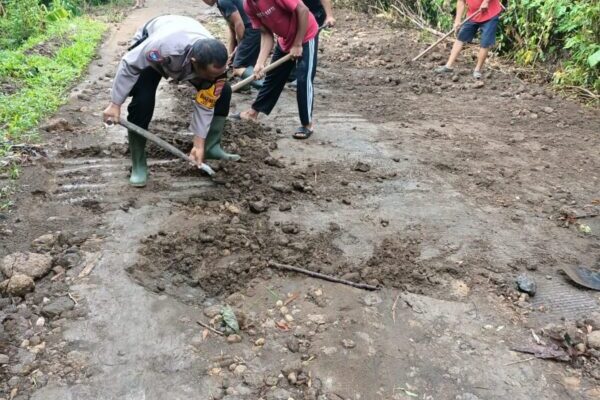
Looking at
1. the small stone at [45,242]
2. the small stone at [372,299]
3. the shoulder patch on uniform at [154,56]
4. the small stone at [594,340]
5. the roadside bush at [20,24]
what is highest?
the shoulder patch on uniform at [154,56]

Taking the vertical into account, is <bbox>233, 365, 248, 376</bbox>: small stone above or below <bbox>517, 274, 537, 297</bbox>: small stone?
→ below

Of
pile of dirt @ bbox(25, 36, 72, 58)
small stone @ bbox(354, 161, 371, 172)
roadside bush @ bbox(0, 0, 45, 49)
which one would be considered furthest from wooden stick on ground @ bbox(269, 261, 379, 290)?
roadside bush @ bbox(0, 0, 45, 49)

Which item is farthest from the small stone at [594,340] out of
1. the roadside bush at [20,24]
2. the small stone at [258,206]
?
the roadside bush at [20,24]

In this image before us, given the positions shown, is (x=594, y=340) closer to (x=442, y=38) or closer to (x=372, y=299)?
(x=372, y=299)

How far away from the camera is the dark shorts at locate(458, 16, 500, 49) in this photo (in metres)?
6.17

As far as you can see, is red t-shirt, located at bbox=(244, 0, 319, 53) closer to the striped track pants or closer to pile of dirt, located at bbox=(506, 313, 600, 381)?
the striped track pants

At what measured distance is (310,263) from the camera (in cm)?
271

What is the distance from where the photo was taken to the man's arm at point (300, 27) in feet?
12.1

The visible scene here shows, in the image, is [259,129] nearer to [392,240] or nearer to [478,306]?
[392,240]

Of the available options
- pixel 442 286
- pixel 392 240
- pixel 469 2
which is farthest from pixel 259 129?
pixel 469 2

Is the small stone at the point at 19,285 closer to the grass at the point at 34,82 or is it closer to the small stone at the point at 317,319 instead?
the grass at the point at 34,82

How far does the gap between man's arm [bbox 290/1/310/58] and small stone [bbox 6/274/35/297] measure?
2.53 meters

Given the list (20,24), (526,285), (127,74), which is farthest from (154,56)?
(20,24)

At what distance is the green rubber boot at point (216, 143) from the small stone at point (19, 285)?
158 cm
